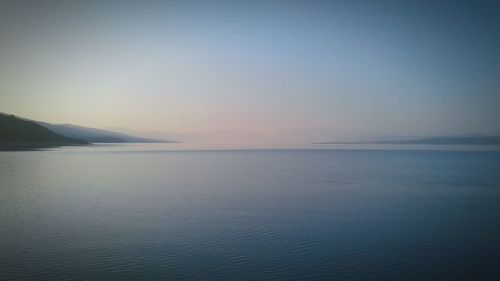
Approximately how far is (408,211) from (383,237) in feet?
25.4

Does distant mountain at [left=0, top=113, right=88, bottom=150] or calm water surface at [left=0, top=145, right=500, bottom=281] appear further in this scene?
distant mountain at [left=0, top=113, right=88, bottom=150]

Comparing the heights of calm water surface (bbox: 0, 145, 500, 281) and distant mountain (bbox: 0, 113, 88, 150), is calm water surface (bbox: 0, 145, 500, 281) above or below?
below

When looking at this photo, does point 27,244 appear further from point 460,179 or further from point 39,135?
point 39,135

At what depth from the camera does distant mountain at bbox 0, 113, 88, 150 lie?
128 m

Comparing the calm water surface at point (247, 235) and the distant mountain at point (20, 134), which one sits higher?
the distant mountain at point (20, 134)

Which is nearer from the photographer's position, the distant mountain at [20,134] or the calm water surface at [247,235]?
the calm water surface at [247,235]

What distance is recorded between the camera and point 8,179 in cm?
3847

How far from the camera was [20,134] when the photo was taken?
134 metres

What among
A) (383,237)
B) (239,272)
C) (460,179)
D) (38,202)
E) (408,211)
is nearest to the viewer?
(239,272)

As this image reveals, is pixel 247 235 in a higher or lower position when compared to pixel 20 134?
lower

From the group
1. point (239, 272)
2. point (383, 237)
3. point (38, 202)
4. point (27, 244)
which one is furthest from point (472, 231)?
point (38, 202)

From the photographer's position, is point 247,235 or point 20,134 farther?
point 20,134

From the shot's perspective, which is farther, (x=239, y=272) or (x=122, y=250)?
(x=122, y=250)

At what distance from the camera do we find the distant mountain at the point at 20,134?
127875 millimetres
